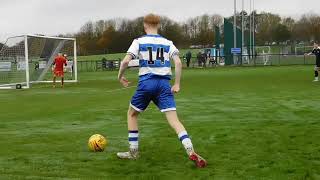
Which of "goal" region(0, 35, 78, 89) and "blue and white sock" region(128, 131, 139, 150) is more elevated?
"goal" region(0, 35, 78, 89)

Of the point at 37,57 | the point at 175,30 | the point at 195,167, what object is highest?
the point at 175,30

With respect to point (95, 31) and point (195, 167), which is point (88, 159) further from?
point (95, 31)

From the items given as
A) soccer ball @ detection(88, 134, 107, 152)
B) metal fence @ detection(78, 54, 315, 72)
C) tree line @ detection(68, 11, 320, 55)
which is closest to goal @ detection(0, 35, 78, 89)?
soccer ball @ detection(88, 134, 107, 152)

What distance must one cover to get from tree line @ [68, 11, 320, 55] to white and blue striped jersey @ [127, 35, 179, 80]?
81613mm

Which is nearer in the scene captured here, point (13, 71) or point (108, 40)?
point (13, 71)

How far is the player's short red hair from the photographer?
7.20m

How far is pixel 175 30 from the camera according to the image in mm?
99375

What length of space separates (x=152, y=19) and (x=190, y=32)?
99906 mm

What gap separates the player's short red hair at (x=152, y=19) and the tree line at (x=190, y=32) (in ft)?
267

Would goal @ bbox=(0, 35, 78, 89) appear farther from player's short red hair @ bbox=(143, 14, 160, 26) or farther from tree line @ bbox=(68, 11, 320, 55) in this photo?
tree line @ bbox=(68, 11, 320, 55)

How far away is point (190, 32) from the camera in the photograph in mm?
106375

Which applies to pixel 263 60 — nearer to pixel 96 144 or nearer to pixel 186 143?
pixel 96 144

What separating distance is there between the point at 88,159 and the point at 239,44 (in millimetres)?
56469

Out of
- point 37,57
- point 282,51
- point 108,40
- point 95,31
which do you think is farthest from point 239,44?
point 95,31
